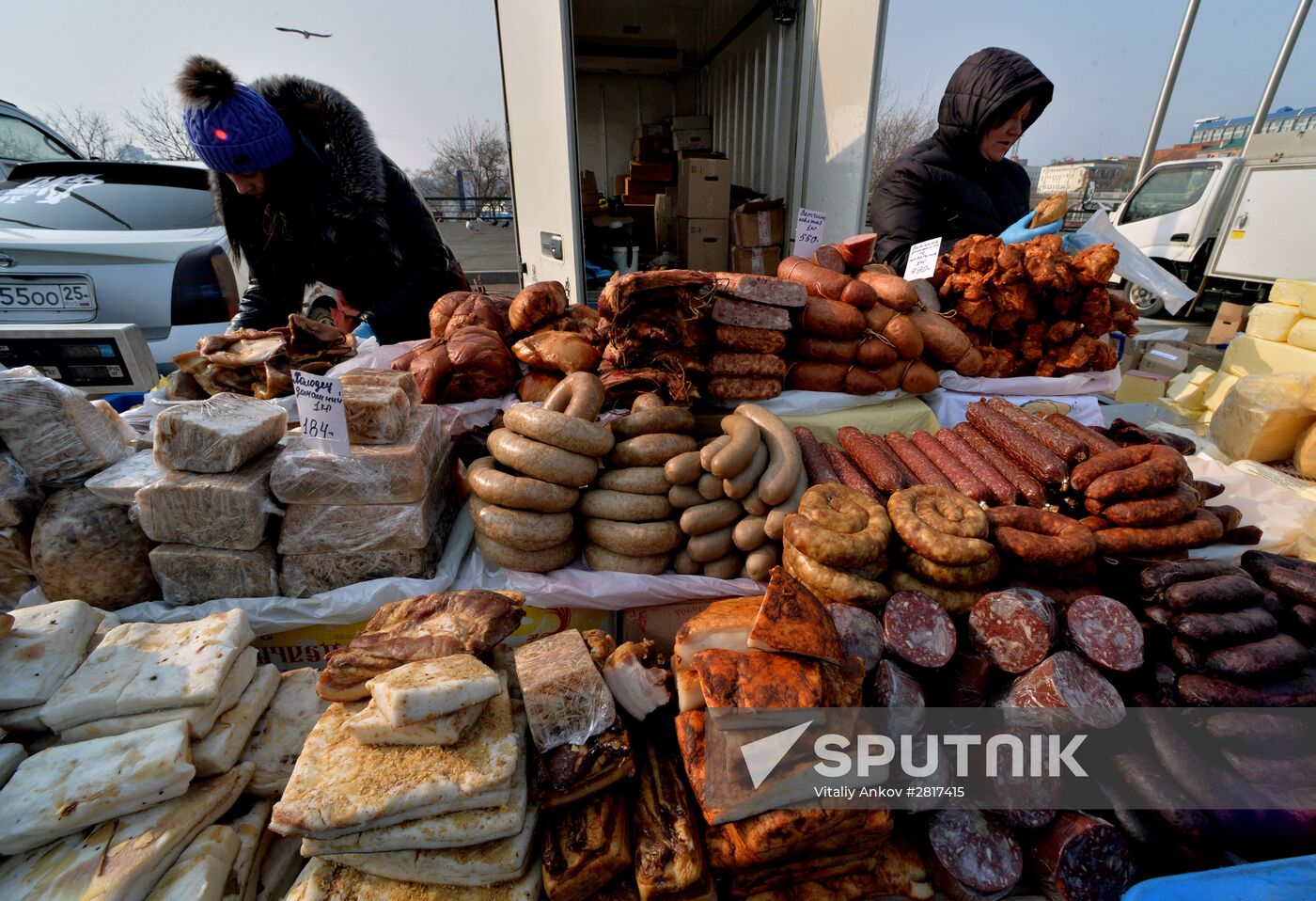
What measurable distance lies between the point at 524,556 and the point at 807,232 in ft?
9.88

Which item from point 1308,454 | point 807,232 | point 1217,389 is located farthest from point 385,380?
point 1217,389

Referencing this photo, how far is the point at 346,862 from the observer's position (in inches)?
52.9

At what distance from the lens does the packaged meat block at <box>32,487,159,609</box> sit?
2008 millimetres

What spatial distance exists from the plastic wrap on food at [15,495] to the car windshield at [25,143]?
25.2 ft

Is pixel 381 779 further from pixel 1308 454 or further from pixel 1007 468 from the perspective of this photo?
pixel 1308 454

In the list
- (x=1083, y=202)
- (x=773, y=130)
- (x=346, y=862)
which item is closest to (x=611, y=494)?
(x=346, y=862)

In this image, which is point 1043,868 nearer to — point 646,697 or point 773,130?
point 646,697

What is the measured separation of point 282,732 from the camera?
5.55ft

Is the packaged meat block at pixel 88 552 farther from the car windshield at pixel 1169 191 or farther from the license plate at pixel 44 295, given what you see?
the car windshield at pixel 1169 191

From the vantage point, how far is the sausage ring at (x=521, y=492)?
208 centimetres

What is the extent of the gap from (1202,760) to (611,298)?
8.49 feet

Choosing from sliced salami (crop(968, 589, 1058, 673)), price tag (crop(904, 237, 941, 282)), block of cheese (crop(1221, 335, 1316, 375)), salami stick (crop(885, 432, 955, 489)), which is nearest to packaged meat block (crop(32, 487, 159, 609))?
sliced salami (crop(968, 589, 1058, 673))

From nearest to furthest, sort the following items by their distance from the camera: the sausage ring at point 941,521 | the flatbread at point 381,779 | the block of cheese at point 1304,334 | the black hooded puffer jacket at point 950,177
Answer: the flatbread at point 381,779, the sausage ring at point 941,521, the black hooded puffer jacket at point 950,177, the block of cheese at point 1304,334

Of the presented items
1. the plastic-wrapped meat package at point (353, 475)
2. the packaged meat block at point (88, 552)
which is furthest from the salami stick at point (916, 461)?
the packaged meat block at point (88, 552)
